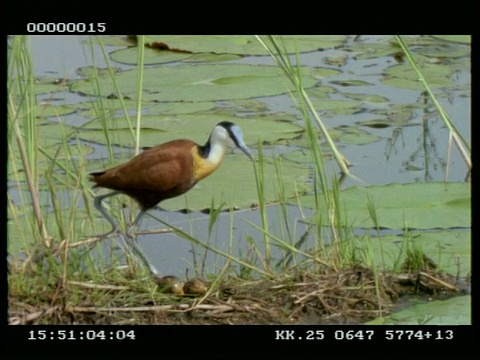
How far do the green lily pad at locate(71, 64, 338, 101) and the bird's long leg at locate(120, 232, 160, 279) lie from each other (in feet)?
2.41

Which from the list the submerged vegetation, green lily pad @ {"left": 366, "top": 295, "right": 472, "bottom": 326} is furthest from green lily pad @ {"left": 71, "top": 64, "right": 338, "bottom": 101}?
green lily pad @ {"left": 366, "top": 295, "right": 472, "bottom": 326}

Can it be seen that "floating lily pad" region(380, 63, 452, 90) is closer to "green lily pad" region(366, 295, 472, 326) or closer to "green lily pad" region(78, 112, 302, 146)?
"green lily pad" region(78, 112, 302, 146)

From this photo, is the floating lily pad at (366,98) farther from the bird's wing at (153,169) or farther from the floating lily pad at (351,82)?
the bird's wing at (153,169)

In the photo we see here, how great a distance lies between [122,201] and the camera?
3.01m

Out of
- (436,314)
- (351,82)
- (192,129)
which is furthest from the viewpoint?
(351,82)

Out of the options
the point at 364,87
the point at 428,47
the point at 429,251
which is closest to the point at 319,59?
the point at 364,87

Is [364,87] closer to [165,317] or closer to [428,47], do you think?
[428,47]

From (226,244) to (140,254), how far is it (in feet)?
0.72

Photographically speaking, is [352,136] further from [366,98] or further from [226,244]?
[226,244]

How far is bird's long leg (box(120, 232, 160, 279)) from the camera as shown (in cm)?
288

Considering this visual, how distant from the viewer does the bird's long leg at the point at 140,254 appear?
9.45 feet

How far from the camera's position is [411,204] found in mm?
3352

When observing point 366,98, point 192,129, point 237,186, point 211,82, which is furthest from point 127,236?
point 366,98

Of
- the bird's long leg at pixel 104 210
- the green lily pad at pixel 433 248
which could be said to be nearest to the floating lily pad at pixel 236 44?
the green lily pad at pixel 433 248
